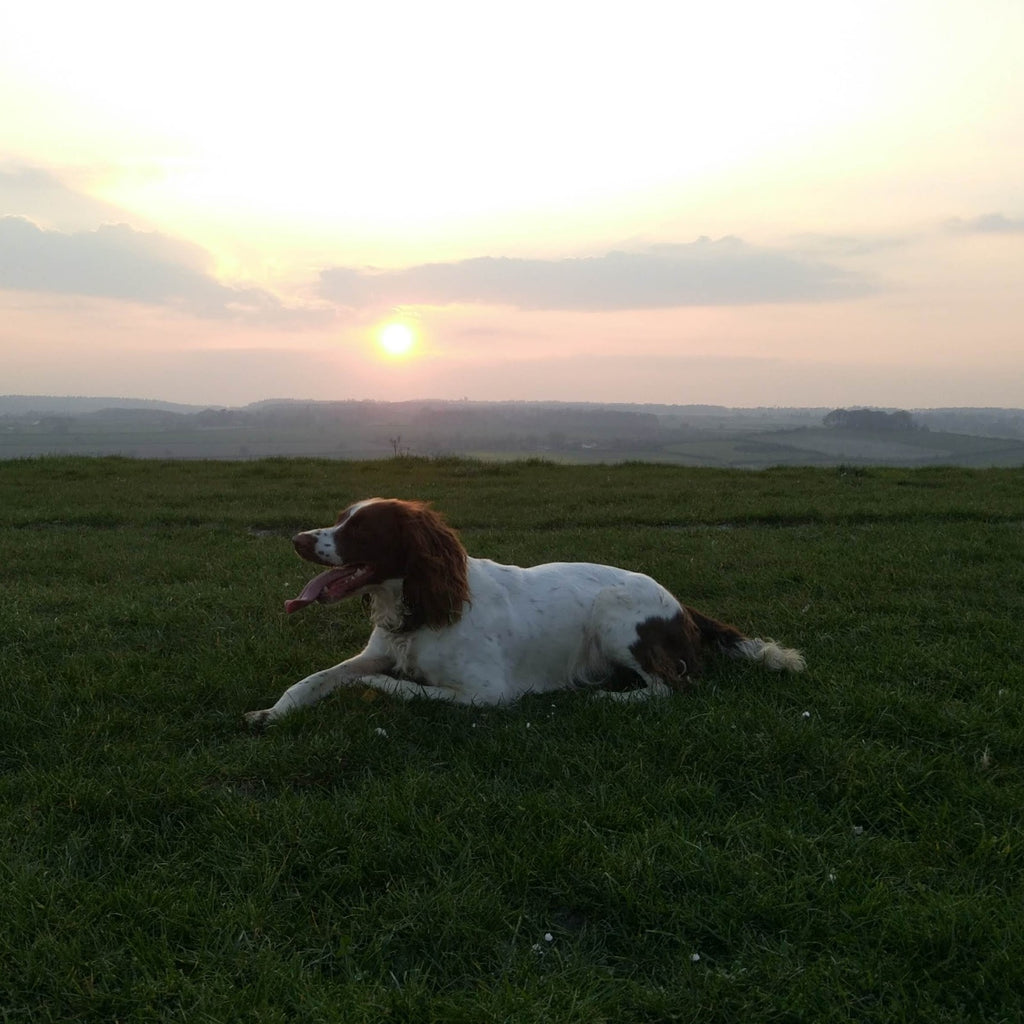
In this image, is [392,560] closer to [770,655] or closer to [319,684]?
[319,684]

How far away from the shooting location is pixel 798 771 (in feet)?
13.3

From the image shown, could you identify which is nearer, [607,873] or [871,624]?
[607,873]

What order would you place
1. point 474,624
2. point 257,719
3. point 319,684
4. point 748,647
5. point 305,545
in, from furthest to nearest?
point 748,647 < point 474,624 < point 305,545 < point 319,684 < point 257,719

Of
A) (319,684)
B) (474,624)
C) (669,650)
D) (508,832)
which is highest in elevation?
(474,624)

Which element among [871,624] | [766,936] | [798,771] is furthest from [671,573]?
[766,936]

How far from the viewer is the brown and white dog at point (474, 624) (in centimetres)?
509

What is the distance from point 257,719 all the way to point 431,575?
1297 millimetres

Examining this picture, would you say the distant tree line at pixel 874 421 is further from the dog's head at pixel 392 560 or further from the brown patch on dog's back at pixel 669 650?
the dog's head at pixel 392 560

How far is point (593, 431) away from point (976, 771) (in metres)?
43.9

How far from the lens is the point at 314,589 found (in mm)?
5113

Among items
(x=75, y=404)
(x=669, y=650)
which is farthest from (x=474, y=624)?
(x=75, y=404)

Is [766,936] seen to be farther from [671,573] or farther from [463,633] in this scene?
[671,573]

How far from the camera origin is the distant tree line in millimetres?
44594

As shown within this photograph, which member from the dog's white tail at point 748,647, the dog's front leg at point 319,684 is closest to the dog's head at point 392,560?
the dog's front leg at point 319,684
